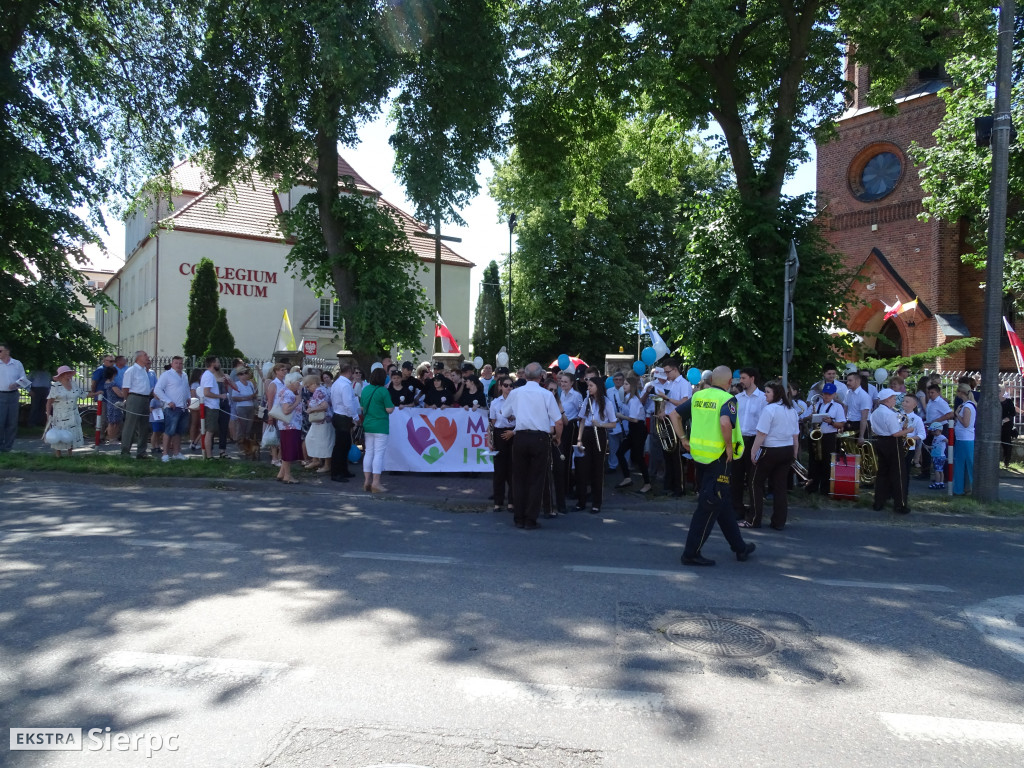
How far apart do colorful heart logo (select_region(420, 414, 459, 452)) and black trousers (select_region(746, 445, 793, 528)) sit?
17.5ft

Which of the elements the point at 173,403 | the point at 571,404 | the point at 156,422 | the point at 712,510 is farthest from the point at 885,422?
the point at 156,422

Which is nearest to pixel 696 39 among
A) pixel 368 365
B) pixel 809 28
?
pixel 809 28

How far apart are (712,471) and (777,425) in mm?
2251

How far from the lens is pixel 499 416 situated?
34.1 ft

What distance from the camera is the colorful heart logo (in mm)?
13242

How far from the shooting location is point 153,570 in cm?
653

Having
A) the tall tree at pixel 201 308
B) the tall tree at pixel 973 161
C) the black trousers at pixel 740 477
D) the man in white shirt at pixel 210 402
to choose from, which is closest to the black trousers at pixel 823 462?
the black trousers at pixel 740 477

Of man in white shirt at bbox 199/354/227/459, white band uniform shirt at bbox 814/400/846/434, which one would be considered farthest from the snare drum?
man in white shirt at bbox 199/354/227/459

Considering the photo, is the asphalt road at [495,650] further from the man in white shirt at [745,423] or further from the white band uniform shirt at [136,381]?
the white band uniform shirt at [136,381]

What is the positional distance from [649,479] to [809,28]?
879 centimetres

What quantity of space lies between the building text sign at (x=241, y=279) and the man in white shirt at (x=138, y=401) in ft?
80.3

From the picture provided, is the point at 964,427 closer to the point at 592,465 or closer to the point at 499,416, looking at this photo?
the point at 592,465

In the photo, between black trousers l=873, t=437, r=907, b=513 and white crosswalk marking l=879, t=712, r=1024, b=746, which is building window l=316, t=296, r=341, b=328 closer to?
black trousers l=873, t=437, r=907, b=513

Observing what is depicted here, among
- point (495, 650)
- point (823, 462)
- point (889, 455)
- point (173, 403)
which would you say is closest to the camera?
point (495, 650)
